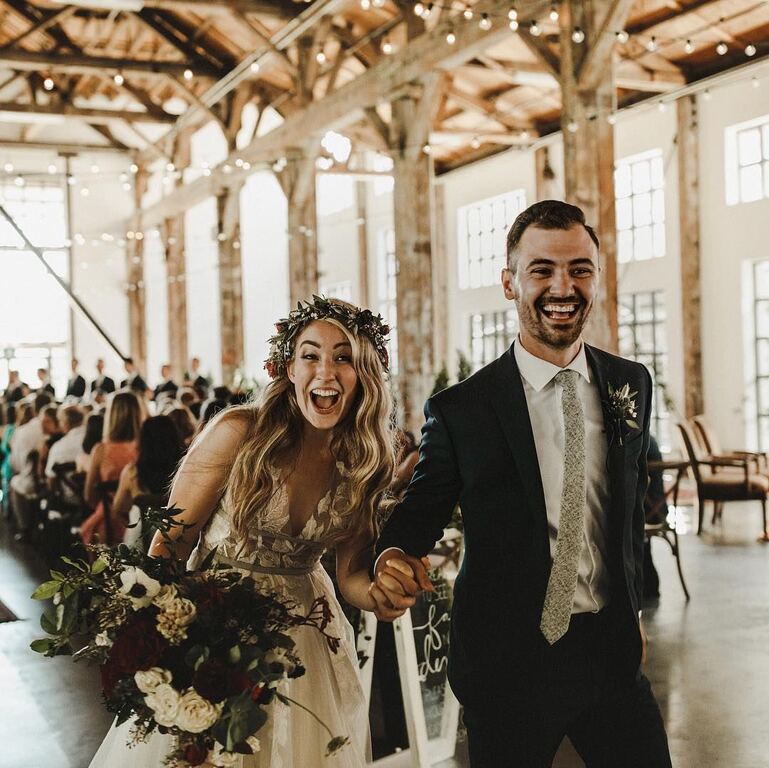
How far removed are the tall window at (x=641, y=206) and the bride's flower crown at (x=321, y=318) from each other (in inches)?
419

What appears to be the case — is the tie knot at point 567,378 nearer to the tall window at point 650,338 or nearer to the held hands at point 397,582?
the held hands at point 397,582

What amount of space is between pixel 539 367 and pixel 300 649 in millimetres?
937

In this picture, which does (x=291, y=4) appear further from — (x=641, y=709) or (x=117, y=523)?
(x=641, y=709)

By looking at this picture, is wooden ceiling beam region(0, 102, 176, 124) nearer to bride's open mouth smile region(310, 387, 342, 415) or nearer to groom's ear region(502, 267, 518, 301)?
bride's open mouth smile region(310, 387, 342, 415)

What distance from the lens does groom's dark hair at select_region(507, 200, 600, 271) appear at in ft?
6.25

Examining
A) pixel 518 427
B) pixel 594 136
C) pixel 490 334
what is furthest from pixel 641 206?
pixel 518 427

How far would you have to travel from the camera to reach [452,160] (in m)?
17.0

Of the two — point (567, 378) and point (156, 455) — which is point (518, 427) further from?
point (156, 455)

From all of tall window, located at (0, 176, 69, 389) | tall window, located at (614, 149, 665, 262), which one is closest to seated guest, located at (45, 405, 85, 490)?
tall window, located at (614, 149, 665, 262)

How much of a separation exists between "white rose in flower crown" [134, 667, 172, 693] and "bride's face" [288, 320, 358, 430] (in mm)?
643

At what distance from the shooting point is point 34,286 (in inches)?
781

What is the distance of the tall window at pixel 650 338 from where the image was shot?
12609mm

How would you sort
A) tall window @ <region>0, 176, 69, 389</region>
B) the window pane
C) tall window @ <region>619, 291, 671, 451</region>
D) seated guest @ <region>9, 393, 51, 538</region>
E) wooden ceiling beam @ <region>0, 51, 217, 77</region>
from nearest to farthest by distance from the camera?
seated guest @ <region>9, 393, 51, 538</region>
the window pane
tall window @ <region>619, 291, 671, 451</region>
wooden ceiling beam @ <region>0, 51, 217, 77</region>
tall window @ <region>0, 176, 69, 389</region>

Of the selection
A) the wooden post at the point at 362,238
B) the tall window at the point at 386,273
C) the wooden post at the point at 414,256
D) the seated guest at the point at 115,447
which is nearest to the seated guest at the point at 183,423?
the seated guest at the point at 115,447
